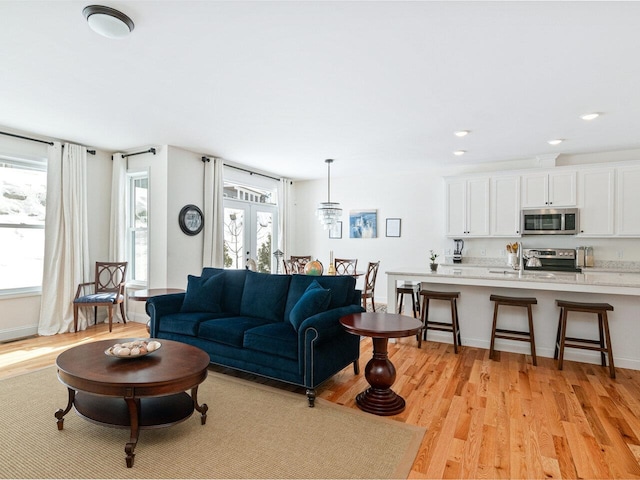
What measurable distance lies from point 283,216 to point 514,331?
16.4 feet

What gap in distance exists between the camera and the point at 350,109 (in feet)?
12.4

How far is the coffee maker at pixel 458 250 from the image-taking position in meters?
6.30

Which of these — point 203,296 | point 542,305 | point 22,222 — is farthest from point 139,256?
point 542,305

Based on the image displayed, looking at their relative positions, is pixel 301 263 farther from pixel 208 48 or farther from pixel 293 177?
pixel 208 48

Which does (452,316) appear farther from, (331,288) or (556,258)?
(556,258)

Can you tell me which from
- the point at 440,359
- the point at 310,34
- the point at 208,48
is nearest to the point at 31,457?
the point at 208,48

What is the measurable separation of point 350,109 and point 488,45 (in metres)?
1.53

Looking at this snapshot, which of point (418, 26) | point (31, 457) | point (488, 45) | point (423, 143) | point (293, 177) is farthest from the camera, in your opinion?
point (293, 177)

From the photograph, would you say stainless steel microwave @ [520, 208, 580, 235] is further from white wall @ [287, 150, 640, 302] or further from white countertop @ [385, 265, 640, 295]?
white countertop @ [385, 265, 640, 295]

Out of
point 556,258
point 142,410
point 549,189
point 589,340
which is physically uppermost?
point 549,189

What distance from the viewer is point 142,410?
7.66 ft

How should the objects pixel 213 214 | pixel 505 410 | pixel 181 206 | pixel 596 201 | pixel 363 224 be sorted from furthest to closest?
pixel 363 224 < pixel 213 214 < pixel 181 206 < pixel 596 201 < pixel 505 410

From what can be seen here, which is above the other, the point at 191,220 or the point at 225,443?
the point at 191,220

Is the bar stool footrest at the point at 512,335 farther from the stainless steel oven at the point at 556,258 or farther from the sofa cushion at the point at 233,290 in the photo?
the sofa cushion at the point at 233,290
